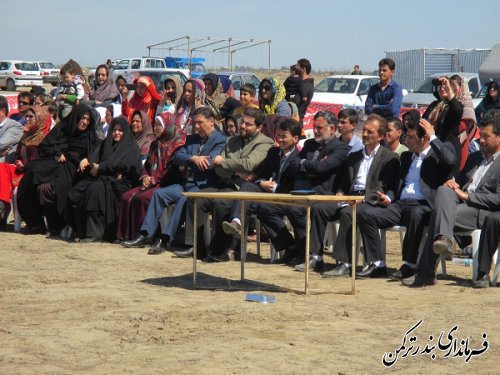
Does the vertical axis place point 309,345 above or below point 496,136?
below

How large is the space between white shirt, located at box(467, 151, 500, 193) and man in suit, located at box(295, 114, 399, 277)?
2.54ft

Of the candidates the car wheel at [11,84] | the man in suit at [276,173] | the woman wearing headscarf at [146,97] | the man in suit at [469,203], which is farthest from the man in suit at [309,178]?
the car wheel at [11,84]

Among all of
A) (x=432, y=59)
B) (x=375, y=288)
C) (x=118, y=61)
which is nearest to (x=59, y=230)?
(x=375, y=288)

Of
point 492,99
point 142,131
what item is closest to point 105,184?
point 142,131

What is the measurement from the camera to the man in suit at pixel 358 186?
9.98 m

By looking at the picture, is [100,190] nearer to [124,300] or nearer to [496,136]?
[124,300]

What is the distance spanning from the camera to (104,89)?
53.9 feet

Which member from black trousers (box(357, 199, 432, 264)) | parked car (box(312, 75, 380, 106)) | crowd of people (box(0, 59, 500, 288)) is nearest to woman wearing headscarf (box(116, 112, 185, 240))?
crowd of people (box(0, 59, 500, 288))

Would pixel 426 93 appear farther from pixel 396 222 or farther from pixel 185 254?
pixel 396 222

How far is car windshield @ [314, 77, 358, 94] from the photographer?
2777 cm

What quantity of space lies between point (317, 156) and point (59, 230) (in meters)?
3.88

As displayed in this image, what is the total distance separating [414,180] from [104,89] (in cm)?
764

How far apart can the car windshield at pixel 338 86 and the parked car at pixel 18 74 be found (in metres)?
25.7

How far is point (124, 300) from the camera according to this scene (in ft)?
28.5
